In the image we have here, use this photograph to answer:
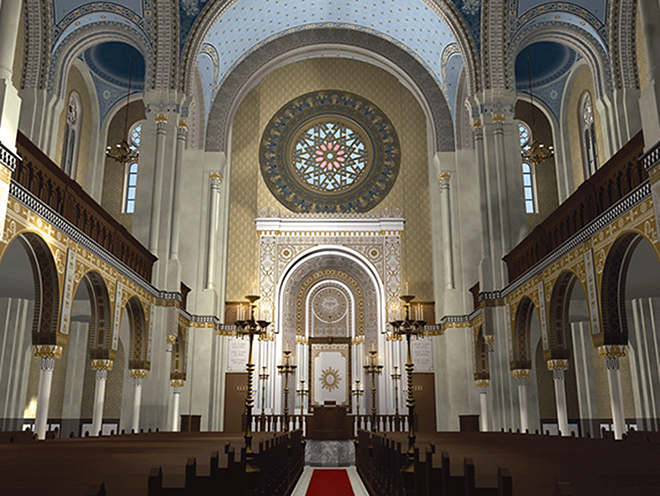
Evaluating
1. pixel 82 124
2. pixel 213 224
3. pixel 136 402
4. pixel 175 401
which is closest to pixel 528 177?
pixel 213 224

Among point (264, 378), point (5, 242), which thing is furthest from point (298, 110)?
point (5, 242)

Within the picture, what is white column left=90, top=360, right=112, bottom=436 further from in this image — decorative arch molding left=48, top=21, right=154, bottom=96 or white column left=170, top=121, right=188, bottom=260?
decorative arch molding left=48, top=21, right=154, bottom=96

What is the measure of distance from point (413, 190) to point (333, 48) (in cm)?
620

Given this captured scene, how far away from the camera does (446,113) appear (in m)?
22.2

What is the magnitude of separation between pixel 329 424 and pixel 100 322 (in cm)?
1021

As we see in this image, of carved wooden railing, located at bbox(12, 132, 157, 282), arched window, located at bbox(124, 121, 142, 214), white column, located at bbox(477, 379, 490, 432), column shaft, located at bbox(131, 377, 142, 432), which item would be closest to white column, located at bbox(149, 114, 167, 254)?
carved wooden railing, located at bbox(12, 132, 157, 282)

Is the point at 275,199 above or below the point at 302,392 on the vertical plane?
above

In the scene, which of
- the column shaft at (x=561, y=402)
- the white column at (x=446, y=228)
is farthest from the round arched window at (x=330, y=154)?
the column shaft at (x=561, y=402)

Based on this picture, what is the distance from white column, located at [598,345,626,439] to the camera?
995 centimetres

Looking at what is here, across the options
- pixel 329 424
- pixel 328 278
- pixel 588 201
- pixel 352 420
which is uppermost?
pixel 328 278

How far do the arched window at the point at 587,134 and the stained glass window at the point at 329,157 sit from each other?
8.29 meters

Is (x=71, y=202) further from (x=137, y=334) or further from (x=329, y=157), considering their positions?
(x=329, y=157)

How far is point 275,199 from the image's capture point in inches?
963

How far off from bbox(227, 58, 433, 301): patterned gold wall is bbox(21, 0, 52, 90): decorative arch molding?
957 cm
